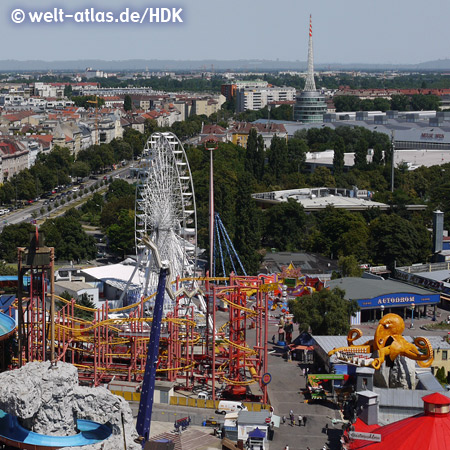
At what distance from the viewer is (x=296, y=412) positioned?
35.4 m

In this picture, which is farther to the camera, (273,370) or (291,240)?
(291,240)

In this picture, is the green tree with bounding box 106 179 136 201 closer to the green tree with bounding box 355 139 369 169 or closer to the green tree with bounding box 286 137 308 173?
the green tree with bounding box 286 137 308 173

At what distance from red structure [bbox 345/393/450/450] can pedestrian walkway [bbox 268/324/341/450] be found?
7.24m

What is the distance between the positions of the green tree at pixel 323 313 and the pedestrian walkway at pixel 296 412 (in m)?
2.45

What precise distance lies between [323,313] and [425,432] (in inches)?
800

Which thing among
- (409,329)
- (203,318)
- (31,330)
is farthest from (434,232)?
(31,330)

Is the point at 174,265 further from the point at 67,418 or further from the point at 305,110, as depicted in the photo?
the point at 305,110

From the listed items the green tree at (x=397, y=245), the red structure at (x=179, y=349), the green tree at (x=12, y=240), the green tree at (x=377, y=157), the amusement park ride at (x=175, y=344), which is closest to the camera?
the amusement park ride at (x=175, y=344)

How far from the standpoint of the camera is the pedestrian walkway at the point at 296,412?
107 ft

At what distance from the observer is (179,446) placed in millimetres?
30594

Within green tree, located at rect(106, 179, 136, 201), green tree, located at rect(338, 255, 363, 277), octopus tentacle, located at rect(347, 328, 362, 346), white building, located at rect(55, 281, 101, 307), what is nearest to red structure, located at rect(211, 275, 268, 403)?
octopus tentacle, located at rect(347, 328, 362, 346)

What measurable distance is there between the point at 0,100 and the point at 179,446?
15832cm

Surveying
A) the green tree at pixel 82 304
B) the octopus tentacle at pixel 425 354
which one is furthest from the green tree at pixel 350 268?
the octopus tentacle at pixel 425 354

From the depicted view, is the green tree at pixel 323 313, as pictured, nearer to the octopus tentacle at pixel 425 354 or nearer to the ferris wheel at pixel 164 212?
the ferris wheel at pixel 164 212
